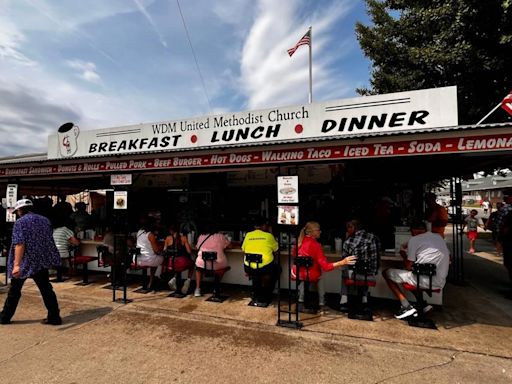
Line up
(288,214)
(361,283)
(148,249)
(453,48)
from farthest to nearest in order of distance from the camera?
(453,48), (148,249), (361,283), (288,214)

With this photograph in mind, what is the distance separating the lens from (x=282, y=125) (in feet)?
23.1

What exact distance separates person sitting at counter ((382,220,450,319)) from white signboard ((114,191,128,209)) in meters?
4.73

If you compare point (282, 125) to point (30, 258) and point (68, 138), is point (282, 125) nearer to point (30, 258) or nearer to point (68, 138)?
point (30, 258)

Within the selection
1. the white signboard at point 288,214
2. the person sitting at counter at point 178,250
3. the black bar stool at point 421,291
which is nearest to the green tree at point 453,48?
the black bar stool at point 421,291

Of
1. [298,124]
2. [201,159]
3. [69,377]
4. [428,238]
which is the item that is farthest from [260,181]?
[69,377]

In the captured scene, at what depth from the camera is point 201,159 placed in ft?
16.6

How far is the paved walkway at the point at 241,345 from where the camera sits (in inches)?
115

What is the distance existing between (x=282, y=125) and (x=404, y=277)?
14.3 feet

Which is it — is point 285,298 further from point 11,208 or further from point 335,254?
point 11,208

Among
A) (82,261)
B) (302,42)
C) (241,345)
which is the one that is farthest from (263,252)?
(302,42)

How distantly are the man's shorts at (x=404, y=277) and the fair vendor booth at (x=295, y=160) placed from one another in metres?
0.57

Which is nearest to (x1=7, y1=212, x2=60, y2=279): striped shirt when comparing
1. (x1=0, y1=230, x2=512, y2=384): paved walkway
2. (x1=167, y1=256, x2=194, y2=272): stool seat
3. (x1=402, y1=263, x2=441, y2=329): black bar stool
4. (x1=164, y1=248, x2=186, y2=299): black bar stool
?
(x1=0, y1=230, x2=512, y2=384): paved walkway

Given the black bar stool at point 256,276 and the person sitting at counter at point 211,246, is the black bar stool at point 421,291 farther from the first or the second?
the person sitting at counter at point 211,246

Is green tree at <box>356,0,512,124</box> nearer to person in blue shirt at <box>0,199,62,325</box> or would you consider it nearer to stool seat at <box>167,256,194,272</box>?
stool seat at <box>167,256,194,272</box>
